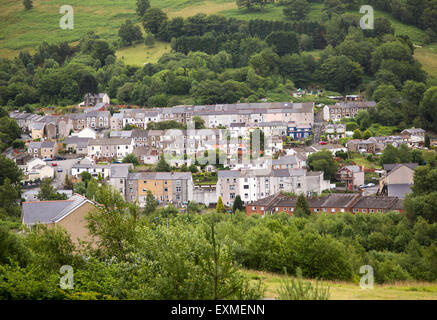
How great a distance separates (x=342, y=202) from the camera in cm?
3562

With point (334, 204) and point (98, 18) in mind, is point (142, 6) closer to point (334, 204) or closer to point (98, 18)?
point (98, 18)

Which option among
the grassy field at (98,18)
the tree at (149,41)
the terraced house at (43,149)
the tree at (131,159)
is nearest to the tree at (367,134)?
the tree at (131,159)

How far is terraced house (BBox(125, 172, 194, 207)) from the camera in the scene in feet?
133

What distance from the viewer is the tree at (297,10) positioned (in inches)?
3275

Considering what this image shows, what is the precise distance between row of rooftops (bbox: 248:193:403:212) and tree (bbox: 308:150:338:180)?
15.0 feet

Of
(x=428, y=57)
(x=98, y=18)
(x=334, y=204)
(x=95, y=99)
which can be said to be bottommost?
(x=95, y=99)

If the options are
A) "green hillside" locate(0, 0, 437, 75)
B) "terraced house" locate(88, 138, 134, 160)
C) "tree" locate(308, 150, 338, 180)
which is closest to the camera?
"tree" locate(308, 150, 338, 180)

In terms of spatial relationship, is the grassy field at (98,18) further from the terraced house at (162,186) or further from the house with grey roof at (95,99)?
the terraced house at (162,186)

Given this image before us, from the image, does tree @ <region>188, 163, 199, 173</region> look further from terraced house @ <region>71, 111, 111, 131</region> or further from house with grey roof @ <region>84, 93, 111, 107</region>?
house with grey roof @ <region>84, 93, 111, 107</region>

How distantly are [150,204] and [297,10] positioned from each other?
52.5m

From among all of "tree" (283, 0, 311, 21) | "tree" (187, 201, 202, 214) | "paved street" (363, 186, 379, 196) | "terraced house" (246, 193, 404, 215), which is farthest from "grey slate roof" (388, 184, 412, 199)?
"tree" (283, 0, 311, 21)

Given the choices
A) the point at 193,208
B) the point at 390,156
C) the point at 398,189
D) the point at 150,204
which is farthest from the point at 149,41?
the point at 398,189

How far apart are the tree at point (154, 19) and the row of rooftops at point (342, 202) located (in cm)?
4997

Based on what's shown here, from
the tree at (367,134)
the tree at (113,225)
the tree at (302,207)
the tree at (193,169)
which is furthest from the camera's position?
the tree at (367,134)
